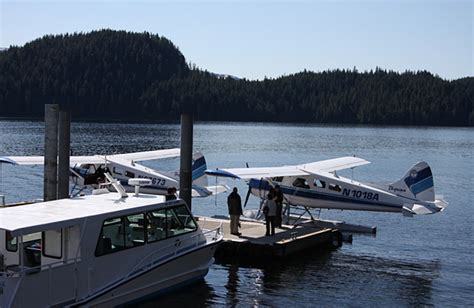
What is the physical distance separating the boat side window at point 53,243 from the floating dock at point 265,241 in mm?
7222

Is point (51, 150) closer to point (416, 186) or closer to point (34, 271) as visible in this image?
point (34, 271)

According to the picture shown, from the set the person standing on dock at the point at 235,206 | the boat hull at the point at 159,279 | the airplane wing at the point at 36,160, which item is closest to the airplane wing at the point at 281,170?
the person standing on dock at the point at 235,206

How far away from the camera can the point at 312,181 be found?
24156 mm

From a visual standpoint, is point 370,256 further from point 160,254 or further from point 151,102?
point 151,102

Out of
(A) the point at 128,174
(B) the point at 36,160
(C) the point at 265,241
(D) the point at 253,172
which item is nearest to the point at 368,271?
(C) the point at 265,241

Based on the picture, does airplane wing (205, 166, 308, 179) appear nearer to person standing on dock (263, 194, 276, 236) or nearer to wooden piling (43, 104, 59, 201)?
person standing on dock (263, 194, 276, 236)

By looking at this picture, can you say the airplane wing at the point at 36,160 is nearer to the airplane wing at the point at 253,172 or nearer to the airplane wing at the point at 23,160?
the airplane wing at the point at 23,160

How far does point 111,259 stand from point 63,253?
116 cm

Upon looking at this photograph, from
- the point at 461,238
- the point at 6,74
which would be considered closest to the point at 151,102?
the point at 6,74

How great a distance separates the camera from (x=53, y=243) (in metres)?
13.4

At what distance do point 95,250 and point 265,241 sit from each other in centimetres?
745

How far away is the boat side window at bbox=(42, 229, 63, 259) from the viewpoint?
43.8 ft

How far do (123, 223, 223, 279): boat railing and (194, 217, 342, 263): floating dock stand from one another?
6.84 ft

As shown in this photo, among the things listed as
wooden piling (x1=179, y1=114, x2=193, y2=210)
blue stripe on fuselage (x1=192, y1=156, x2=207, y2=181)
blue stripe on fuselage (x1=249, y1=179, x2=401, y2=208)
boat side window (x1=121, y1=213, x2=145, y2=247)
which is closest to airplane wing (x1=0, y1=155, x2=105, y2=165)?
blue stripe on fuselage (x1=192, y1=156, x2=207, y2=181)
